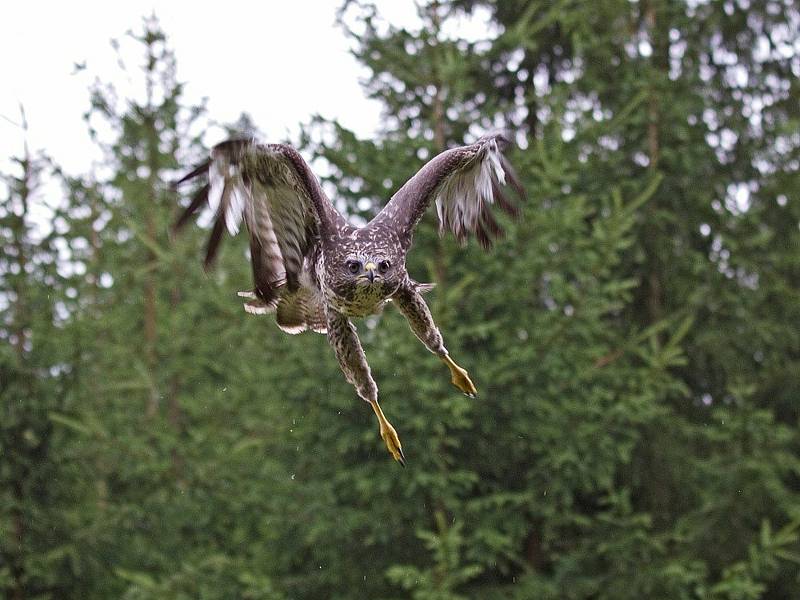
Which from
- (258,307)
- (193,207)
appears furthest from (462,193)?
(193,207)

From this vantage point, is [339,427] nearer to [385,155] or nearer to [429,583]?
[429,583]

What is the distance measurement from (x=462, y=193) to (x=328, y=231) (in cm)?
89

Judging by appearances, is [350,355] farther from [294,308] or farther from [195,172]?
[195,172]

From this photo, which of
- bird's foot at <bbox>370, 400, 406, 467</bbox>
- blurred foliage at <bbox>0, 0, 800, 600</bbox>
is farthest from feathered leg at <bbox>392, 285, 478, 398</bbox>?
blurred foliage at <bbox>0, 0, 800, 600</bbox>

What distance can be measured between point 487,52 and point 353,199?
79.9 inches

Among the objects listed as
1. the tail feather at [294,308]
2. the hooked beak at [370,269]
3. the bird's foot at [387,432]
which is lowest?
the bird's foot at [387,432]

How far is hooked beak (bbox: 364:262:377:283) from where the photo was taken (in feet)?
13.5

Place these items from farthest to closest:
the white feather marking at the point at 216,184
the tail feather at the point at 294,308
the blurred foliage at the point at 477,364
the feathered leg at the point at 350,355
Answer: the blurred foliage at the point at 477,364 → the tail feather at the point at 294,308 → the feathered leg at the point at 350,355 → the white feather marking at the point at 216,184

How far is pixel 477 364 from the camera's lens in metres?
9.70

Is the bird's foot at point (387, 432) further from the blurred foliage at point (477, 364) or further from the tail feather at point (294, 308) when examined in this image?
the blurred foliage at point (477, 364)

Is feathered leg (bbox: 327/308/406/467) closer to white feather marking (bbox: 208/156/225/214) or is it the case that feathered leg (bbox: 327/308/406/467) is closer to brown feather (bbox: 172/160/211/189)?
white feather marking (bbox: 208/156/225/214)

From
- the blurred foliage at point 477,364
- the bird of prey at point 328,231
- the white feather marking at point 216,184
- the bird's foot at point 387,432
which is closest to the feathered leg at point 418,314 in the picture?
the bird of prey at point 328,231

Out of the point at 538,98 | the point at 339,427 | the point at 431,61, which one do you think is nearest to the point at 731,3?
the point at 538,98

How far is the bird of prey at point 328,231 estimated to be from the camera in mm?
4242
